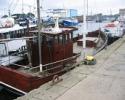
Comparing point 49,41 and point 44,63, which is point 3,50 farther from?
point 49,41

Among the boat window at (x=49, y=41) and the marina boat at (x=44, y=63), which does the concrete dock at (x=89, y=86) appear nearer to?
the marina boat at (x=44, y=63)

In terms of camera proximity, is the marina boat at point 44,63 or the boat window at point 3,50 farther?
the boat window at point 3,50

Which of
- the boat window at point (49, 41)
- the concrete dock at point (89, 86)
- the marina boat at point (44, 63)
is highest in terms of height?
the boat window at point (49, 41)

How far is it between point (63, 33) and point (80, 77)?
234 centimetres

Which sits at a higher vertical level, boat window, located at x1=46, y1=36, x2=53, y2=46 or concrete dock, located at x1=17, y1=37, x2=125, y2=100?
boat window, located at x1=46, y1=36, x2=53, y2=46

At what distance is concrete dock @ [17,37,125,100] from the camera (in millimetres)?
7422

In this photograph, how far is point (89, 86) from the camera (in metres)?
8.35

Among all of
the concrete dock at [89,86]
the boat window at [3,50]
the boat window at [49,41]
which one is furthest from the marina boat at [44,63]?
the boat window at [3,50]

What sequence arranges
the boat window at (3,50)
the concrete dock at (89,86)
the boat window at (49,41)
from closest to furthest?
the concrete dock at (89,86)
the boat window at (49,41)
the boat window at (3,50)

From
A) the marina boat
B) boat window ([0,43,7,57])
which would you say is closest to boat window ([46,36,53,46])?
the marina boat

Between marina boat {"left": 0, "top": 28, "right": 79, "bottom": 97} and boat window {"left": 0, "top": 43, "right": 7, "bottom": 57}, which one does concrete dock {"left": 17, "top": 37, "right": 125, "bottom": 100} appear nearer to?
marina boat {"left": 0, "top": 28, "right": 79, "bottom": 97}

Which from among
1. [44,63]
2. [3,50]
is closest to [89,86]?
[44,63]

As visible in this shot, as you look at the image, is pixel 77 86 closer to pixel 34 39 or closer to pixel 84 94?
pixel 84 94

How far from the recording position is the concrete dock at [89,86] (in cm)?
742
